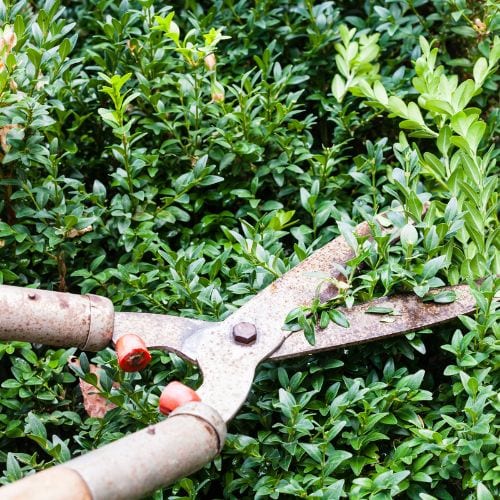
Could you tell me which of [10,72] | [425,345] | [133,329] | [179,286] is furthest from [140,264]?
[425,345]

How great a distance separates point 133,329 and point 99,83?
2.21 feet

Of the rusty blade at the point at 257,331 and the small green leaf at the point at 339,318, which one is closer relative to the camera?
the rusty blade at the point at 257,331

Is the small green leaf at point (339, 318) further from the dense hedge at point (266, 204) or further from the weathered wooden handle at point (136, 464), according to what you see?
the weathered wooden handle at point (136, 464)

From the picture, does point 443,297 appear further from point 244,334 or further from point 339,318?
point 244,334

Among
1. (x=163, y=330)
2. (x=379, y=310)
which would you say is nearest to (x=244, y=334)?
(x=163, y=330)

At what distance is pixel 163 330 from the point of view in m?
1.64

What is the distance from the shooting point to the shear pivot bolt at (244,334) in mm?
1622

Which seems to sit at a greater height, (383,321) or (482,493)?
(383,321)

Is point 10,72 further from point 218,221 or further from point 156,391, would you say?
point 156,391

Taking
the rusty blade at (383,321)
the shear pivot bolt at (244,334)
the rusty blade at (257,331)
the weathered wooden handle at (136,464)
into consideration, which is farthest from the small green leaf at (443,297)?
the weathered wooden handle at (136,464)

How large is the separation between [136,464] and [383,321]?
0.56m

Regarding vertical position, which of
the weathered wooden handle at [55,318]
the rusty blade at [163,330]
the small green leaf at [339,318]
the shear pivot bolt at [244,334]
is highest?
the weathered wooden handle at [55,318]

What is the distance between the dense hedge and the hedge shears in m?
0.05

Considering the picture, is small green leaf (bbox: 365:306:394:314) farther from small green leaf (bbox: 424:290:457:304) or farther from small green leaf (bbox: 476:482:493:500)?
small green leaf (bbox: 476:482:493:500)
